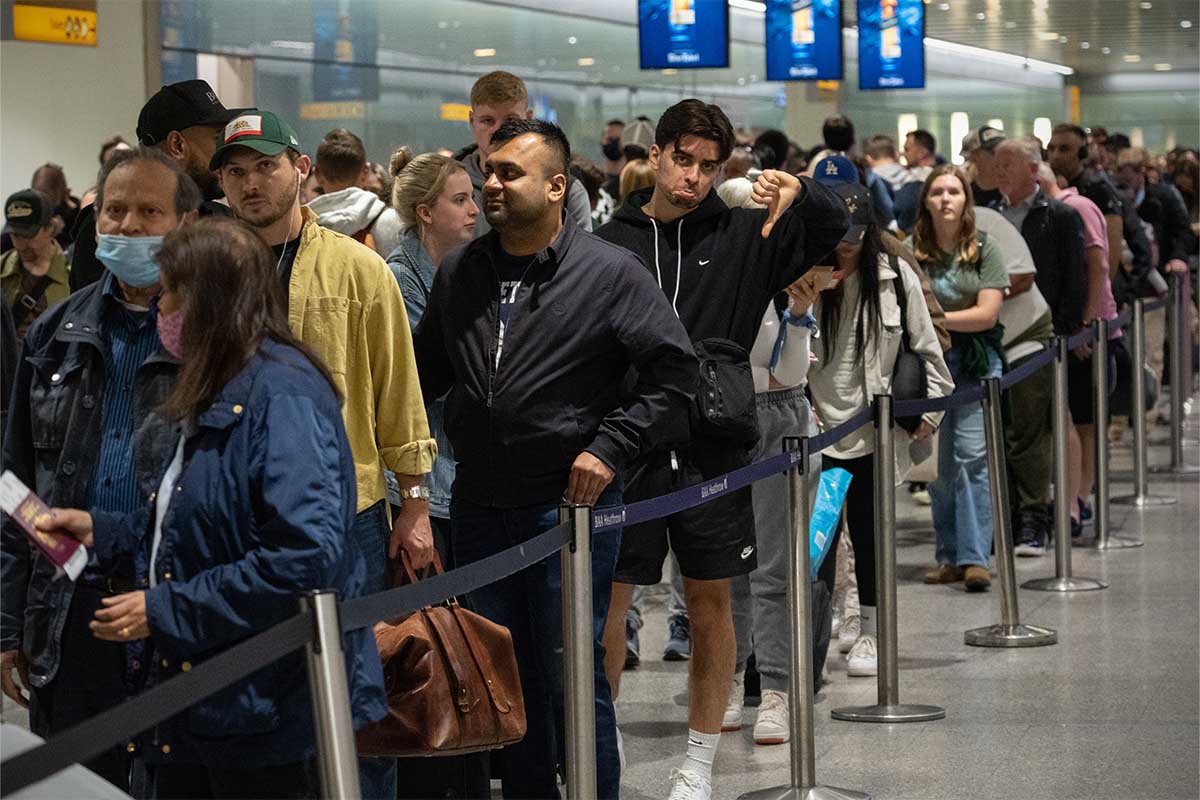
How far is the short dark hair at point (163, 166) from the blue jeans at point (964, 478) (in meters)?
5.56

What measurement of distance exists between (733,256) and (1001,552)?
2.68 meters

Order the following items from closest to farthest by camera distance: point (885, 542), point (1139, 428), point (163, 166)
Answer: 1. point (163, 166)
2. point (885, 542)
3. point (1139, 428)

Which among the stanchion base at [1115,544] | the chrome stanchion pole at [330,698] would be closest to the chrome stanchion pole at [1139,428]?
the stanchion base at [1115,544]

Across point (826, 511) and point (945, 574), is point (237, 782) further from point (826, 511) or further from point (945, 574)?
point (945, 574)

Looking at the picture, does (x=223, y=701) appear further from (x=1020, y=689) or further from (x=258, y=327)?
(x=1020, y=689)

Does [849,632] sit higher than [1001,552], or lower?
lower

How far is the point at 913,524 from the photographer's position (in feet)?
36.4

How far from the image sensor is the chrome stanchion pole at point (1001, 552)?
24.6 ft

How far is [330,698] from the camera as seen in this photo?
3035 mm

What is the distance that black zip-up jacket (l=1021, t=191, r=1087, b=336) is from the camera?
9.61 m

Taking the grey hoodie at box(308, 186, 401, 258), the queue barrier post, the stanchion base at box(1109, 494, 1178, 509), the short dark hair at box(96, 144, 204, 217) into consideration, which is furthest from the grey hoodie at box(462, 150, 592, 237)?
the queue barrier post

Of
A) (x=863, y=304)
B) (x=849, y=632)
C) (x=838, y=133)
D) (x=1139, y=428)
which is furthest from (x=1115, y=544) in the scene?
(x=838, y=133)

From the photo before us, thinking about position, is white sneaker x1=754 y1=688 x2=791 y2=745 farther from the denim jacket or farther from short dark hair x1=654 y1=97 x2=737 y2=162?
the denim jacket

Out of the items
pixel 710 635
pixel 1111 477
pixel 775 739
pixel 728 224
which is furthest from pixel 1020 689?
pixel 1111 477
